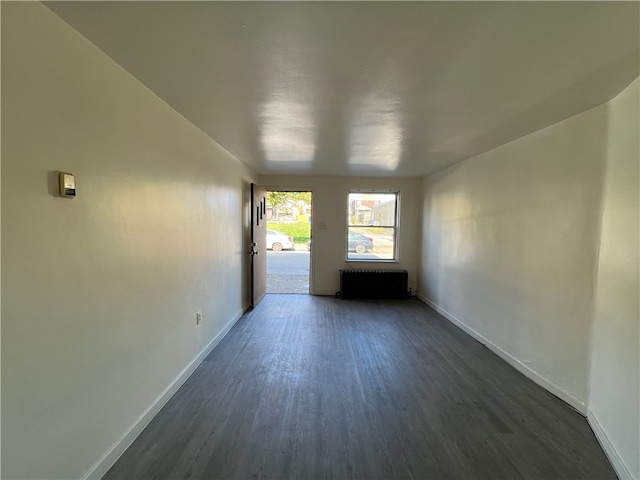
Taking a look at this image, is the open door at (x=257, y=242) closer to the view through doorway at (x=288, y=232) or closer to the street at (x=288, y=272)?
the street at (x=288, y=272)

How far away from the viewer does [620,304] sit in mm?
1865

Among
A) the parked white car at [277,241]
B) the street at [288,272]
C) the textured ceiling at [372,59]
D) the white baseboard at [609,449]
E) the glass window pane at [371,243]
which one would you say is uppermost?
the textured ceiling at [372,59]

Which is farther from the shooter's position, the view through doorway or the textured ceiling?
the view through doorway

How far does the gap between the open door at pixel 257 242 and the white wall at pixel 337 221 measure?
73cm

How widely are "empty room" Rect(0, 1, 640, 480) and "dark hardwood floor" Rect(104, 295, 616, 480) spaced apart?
0.02m

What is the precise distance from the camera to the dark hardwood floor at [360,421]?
176 cm

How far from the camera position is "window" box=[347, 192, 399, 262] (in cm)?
602

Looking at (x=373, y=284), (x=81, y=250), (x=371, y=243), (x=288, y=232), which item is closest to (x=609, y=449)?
(x=81, y=250)

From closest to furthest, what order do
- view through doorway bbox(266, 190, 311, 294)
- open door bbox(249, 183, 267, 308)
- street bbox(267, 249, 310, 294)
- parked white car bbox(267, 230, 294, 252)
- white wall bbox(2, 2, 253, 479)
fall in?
white wall bbox(2, 2, 253, 479) < open door bbox(249, 183, 267, 308) < street bbox(267, 249, 310, 294) < view through doorway bbox(266, 190, 311, 294) < parked white car bbox(267, 230, 294, 252)

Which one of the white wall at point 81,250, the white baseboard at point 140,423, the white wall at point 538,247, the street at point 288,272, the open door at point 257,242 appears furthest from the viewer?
the street at point 288,272

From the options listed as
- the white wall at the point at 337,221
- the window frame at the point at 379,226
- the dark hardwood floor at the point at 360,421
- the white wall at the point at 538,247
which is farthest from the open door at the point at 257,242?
the white wall at the point at 538,247

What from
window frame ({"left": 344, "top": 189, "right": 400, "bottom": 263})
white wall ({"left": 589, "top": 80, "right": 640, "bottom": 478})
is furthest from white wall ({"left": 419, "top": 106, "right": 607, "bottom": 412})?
window frame ({"left": 344, "top": 189, "right": 400, "bottom": 263})

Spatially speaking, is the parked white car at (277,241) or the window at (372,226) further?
the parked white car at (277,241)

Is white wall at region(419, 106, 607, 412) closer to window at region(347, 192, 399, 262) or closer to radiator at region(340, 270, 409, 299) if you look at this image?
radiator at region(340, 270, 409, 299)
